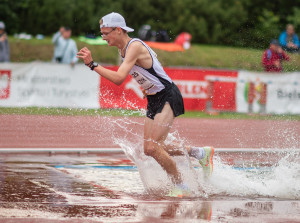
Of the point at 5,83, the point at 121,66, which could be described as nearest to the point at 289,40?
the point at 5,83

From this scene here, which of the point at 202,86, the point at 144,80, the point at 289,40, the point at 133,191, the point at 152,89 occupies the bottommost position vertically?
the point at 133,191

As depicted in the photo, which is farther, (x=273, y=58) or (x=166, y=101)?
(x=273, y=58)

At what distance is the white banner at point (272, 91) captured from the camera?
19828 millimetres

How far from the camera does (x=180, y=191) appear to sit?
8.03 meters

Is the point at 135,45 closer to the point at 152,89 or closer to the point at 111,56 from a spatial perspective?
the point at 152,89

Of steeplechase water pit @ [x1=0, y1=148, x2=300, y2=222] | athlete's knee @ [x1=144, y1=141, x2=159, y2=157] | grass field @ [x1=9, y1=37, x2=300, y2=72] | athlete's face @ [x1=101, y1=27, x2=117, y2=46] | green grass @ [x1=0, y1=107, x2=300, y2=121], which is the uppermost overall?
grass field @ [x1=9, y1=37, x2=300, y2=72]

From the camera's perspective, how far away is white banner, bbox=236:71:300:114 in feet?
65.1

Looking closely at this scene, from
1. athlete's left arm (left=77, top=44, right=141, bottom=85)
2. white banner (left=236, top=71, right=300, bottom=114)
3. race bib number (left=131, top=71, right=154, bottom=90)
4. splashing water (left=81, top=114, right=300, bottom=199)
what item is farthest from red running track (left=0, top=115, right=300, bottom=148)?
athlete's left arm (left=77, top=44, right=141, bottom=85)

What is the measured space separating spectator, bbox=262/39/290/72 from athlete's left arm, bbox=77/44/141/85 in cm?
1224

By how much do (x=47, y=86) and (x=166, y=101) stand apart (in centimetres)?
1065

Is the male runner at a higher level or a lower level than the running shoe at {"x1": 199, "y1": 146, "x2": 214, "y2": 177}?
higher

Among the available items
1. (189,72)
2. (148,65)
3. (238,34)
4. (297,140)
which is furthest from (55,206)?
(238,34)

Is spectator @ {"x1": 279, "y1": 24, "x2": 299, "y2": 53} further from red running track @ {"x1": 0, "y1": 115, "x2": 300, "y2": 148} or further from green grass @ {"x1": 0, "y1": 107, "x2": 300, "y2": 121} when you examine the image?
red running track @ {"x1": 0, "y1": 115, "x2": 300, "y2": 148}

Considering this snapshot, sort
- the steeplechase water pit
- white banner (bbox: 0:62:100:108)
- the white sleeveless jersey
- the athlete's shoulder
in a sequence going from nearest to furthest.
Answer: the steeplechase water pit < the athlete's shoulder < the white sleeveless jersey < white banner (bbox: 0:62:100:108)
